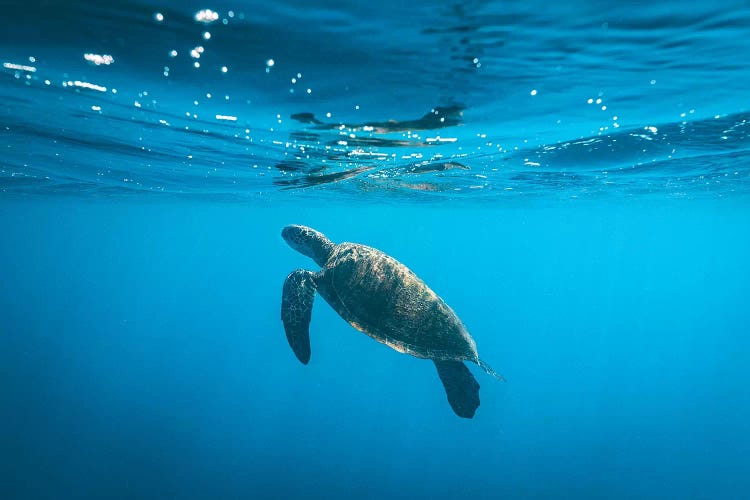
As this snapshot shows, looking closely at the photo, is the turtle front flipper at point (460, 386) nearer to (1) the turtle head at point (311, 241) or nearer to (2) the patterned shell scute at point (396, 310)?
(2) the patterned shell scute at point (396, 310)

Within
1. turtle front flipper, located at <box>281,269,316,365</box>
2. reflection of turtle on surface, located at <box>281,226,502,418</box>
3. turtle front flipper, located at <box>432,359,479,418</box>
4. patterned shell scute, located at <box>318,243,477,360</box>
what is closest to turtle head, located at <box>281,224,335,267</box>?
reflection of turtle on surface, located at <box>281,226,502,418</box>

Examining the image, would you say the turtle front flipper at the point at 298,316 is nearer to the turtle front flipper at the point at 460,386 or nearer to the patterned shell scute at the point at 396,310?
the patterned shell scute at the point at 396,310

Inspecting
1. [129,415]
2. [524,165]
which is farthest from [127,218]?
[524,165]

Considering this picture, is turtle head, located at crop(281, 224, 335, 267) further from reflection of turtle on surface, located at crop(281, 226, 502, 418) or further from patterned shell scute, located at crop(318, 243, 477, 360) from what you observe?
patterned shell scute, located at crop(318, 243, 477, 360)

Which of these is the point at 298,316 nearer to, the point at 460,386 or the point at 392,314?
the point at 392,314

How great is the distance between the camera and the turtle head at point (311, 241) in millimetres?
12758

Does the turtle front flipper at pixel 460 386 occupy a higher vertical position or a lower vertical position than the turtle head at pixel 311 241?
lower

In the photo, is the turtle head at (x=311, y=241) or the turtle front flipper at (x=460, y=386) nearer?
the turtle front flipper at (x=460, y=386)

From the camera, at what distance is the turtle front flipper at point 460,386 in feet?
33.1

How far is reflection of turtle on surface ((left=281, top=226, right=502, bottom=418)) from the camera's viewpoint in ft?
31.8

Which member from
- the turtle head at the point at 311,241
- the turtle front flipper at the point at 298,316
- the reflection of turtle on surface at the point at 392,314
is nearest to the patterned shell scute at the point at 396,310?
the reflection of turtle on surface at the point at 392,314

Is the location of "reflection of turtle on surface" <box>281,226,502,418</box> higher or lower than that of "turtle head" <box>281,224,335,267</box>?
lower

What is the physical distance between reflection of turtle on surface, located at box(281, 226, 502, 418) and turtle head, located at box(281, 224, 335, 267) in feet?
5.76

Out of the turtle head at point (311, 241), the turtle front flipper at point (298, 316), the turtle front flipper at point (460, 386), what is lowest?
the turtle front flipper at point (460, 386)
